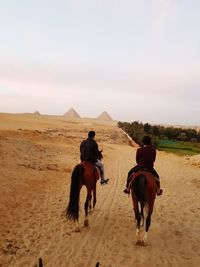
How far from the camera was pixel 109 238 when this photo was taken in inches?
347

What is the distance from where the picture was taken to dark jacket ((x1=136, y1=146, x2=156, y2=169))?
8.90m

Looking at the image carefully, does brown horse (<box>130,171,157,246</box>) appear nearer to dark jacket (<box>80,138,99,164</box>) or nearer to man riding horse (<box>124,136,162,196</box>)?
man riding horse (<box>124,136,162,196</box>)

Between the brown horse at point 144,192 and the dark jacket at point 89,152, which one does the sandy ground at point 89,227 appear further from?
the dark jacket at point 89,152

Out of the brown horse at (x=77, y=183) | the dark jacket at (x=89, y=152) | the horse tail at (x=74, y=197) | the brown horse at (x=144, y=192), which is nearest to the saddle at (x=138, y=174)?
the brown horse at (x=144, y=192)

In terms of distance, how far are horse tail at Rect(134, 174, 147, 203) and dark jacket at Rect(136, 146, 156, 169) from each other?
1.80 ft

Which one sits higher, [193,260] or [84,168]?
[84,168]

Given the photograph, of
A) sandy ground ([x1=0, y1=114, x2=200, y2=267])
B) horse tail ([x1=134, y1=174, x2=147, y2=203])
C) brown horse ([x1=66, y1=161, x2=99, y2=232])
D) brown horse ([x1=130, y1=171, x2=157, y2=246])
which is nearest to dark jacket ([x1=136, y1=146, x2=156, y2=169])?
brown horse ([x1=130, y1=171, x2=157, y2=246])

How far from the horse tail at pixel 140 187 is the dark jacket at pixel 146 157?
548 mm

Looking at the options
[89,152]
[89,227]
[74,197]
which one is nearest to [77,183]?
[74,197]

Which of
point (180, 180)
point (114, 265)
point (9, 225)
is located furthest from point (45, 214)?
point (180, 180)

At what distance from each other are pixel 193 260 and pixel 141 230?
4.93 ft

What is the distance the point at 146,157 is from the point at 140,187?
0.92m

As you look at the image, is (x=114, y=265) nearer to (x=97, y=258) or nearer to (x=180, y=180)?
(x=97, y=258)

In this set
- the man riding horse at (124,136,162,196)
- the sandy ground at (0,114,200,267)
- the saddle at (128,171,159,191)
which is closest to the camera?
the sandy ground at (0,114,200,267)
